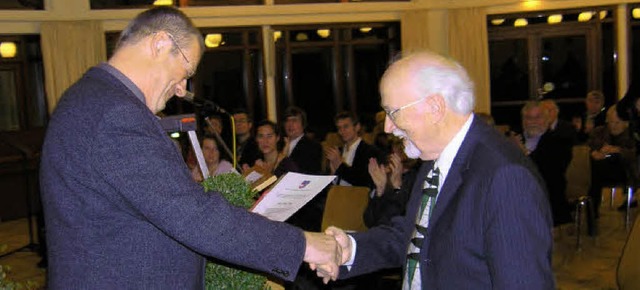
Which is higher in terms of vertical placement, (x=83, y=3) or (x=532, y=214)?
(x=83, y=3)

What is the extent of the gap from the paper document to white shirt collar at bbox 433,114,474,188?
0.64 meters

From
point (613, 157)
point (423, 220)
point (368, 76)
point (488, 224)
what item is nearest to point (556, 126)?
point (613, 157)

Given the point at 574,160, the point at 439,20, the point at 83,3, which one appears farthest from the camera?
the point at 439,20

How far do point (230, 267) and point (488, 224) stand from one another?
0.98 metres

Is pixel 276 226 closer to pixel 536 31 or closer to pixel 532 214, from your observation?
pixel 532 214

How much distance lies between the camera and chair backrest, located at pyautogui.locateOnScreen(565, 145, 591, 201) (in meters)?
6.66

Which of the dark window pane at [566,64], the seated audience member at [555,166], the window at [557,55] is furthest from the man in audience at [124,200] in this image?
the dark window pane at [566,64]

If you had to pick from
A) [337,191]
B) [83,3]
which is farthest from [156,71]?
[83,3]

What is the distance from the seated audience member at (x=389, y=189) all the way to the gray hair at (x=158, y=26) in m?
2.33

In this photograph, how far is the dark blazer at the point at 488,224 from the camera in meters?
1.66

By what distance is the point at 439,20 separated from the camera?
442 inches

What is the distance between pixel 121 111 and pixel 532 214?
1041 millimetres

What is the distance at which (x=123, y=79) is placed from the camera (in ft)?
6.00

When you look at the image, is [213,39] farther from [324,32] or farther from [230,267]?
[230,267]
